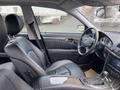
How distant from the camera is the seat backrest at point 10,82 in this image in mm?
2620

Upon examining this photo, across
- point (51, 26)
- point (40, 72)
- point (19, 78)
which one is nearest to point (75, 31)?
point (51, 26)

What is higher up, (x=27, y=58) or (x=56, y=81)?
(x=27, y=58)

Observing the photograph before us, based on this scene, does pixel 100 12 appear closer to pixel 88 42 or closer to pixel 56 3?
pixel 88 42

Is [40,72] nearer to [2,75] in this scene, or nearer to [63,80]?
[63,80]

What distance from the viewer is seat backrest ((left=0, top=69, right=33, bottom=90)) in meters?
2.62

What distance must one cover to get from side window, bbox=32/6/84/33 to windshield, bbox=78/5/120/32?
169 millimetres

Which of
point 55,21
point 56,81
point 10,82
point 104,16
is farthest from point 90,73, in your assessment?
point 10,82

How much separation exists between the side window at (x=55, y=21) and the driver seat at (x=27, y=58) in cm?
42

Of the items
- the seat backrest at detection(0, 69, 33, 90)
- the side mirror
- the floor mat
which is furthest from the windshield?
the seat backrest at detection(0, 69, 33, 90)

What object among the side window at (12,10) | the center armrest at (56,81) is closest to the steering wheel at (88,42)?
the center armrest at (56,81)

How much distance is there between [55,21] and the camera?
407 cm

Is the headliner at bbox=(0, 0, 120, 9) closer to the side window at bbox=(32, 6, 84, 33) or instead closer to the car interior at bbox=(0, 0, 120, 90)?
the car interior at bbox=(0, 0, 120, 90)

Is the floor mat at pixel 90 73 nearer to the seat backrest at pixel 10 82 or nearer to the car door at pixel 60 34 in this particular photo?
the car door at pixel 60 34

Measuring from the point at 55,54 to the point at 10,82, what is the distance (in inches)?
52.4
